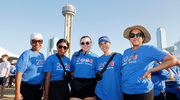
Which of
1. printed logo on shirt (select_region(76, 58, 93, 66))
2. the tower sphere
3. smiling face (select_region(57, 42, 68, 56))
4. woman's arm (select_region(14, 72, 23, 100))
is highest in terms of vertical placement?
the tower sphere

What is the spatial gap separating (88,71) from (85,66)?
0.14m

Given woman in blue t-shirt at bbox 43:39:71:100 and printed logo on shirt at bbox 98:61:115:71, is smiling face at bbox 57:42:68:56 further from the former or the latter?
printed logo on shirt at bbox 98:61:115:71

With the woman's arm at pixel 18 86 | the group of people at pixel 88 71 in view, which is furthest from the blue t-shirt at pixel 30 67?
the woman's arm at pixel 18 86

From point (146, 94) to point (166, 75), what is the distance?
0.99 m

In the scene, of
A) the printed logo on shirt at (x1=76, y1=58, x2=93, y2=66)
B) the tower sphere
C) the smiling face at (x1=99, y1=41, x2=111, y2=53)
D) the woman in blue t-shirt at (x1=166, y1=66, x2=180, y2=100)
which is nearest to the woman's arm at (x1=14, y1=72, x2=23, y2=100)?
the printed logo on shirt at (x1=76, y1=58, x2=93, y2=66)

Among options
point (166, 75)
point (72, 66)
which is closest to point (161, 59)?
point (166, 75)

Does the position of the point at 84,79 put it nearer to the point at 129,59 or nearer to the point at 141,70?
the point at 129,59

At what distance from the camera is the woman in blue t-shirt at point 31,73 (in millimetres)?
2791

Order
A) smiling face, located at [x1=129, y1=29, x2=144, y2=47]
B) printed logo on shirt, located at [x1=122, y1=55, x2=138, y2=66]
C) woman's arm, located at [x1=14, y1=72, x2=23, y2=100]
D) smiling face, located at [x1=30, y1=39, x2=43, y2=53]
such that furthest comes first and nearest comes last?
smiling face, located at [x1=30, y1=39, x2=43, y2=53] → woman's arm, located at [x1=14, y1=72, x2=23, y2=100] → smiling face, located at [x1=129, y1=29, x2=144, y2=47] → printed logo on shirt, located at [x1=122, y1=55, x2=138, y2=66]

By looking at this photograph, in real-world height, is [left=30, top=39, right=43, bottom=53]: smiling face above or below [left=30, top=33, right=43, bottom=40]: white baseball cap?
below

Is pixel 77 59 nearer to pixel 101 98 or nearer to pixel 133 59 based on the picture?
pixel 101 98

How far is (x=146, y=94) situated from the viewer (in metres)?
2.18

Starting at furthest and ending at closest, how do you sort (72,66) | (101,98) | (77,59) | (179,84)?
(179,84), (72,66), (77,59), (101,98)

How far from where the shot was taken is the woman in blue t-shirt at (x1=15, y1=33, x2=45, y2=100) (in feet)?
9.16
